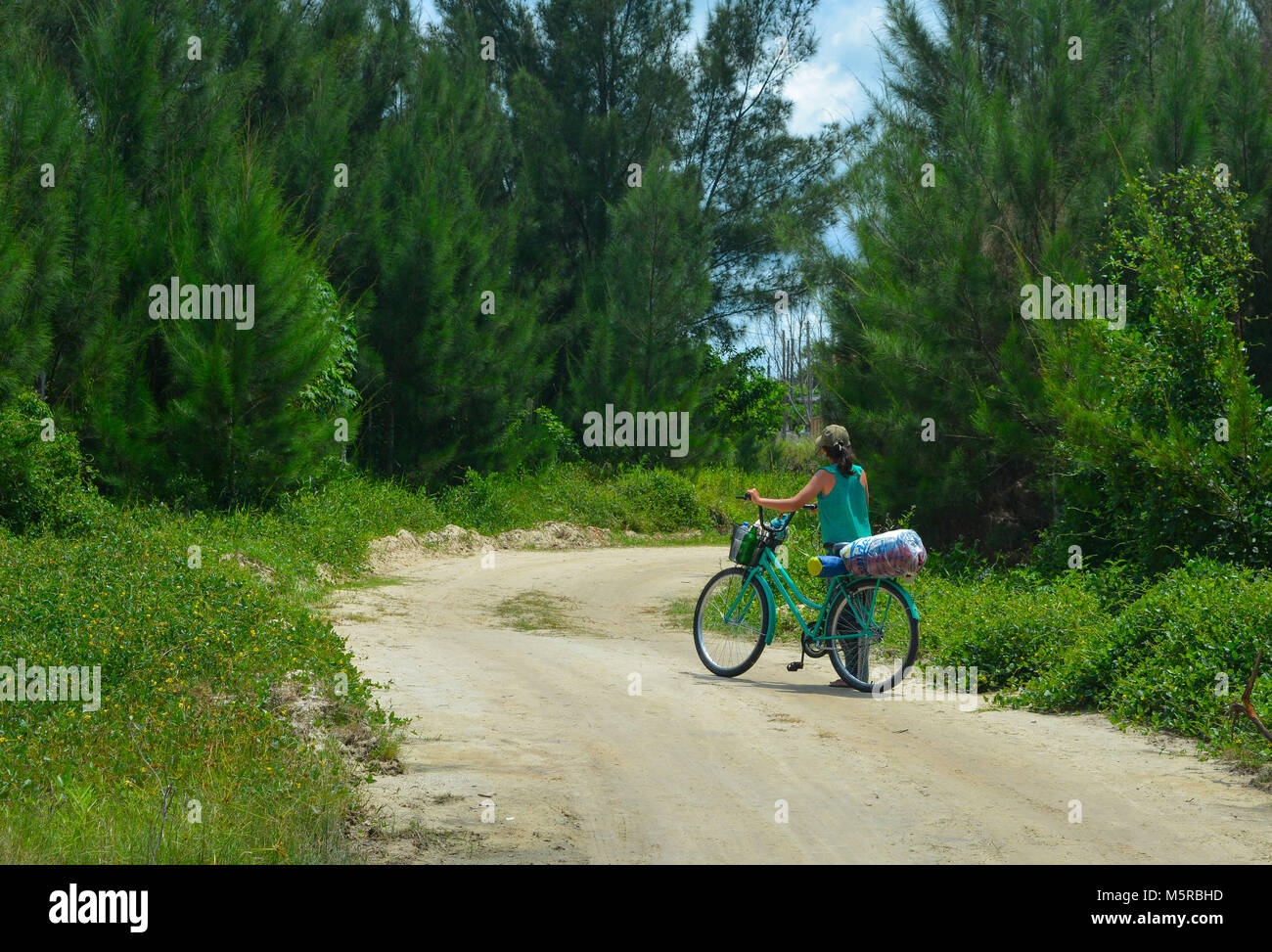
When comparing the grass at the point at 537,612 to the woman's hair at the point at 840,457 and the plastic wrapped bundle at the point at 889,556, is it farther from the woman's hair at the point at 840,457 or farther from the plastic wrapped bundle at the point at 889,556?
the plastic wrapped bundle at the point at 889,556

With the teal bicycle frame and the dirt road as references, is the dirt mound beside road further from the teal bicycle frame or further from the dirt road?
the teal bicycle frame

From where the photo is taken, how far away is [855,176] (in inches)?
672

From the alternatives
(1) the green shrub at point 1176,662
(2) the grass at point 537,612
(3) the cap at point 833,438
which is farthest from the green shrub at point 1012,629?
(2) the grass at point 537,612

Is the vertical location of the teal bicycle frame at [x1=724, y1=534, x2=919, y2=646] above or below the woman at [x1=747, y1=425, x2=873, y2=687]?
below

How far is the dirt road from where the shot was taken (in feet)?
16.9

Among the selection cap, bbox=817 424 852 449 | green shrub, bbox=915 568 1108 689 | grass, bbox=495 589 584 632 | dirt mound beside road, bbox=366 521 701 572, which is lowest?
grass, bbox=495 589 584 632

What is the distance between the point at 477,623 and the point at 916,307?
7118 millimetres

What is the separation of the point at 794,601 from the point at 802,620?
35cm

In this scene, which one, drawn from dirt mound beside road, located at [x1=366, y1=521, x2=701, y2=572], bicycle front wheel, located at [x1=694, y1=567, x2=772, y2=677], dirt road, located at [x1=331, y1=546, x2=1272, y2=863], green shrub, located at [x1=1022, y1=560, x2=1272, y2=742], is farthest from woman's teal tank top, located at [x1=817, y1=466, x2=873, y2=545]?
dirt mound beside road, located at [x1=366, y1=521, x2=701, y2=572]

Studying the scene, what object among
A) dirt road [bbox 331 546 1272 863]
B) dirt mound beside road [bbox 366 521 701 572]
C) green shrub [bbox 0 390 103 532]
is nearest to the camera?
dirt road [bbox 331 546 1272 863]

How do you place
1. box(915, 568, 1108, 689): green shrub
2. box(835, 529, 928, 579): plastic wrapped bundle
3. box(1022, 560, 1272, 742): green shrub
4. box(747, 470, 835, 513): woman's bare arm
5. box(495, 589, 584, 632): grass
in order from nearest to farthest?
box(1022, 560, 1272, 742): green shrub → box(835, 529, 928, 579): plastic wrapped bundle → box(747, 470, 835, 513): woman's bare arm → box(915, 568, 1108, 689): green shrub → box(495, 589, 584, 632): grass

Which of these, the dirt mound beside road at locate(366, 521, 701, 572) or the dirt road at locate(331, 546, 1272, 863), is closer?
the dirt road at locate(331, 546, 1272, 863)

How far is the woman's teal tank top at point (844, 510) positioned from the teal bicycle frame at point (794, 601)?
354 mm

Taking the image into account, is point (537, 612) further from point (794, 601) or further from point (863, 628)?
point (863, 628)
